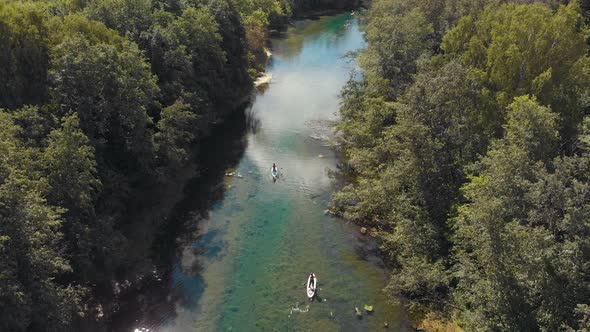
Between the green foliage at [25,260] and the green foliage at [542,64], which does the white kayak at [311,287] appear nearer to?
the green foliage at [25,260]

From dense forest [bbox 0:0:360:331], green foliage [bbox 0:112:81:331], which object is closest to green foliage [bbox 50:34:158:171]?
dense forest [bbox 0:0:360:331]

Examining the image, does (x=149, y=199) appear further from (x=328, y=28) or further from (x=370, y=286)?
(x=328, y=28)

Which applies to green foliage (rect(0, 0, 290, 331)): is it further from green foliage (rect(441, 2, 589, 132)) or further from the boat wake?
green foliage (rect(441, 2, 589, 132))

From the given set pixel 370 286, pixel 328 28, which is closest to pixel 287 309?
pixel 370 286

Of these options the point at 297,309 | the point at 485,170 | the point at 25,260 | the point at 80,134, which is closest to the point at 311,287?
the point at 297,309

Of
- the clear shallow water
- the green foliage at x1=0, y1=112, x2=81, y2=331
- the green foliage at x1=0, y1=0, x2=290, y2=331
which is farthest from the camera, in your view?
the clear shallow water

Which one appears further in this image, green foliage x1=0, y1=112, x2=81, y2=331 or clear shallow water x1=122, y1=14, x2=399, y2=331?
clear shallow water x1=122, y1=14, x2=399, y2=331

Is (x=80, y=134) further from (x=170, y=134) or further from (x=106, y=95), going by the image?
(x=170, y=134)
